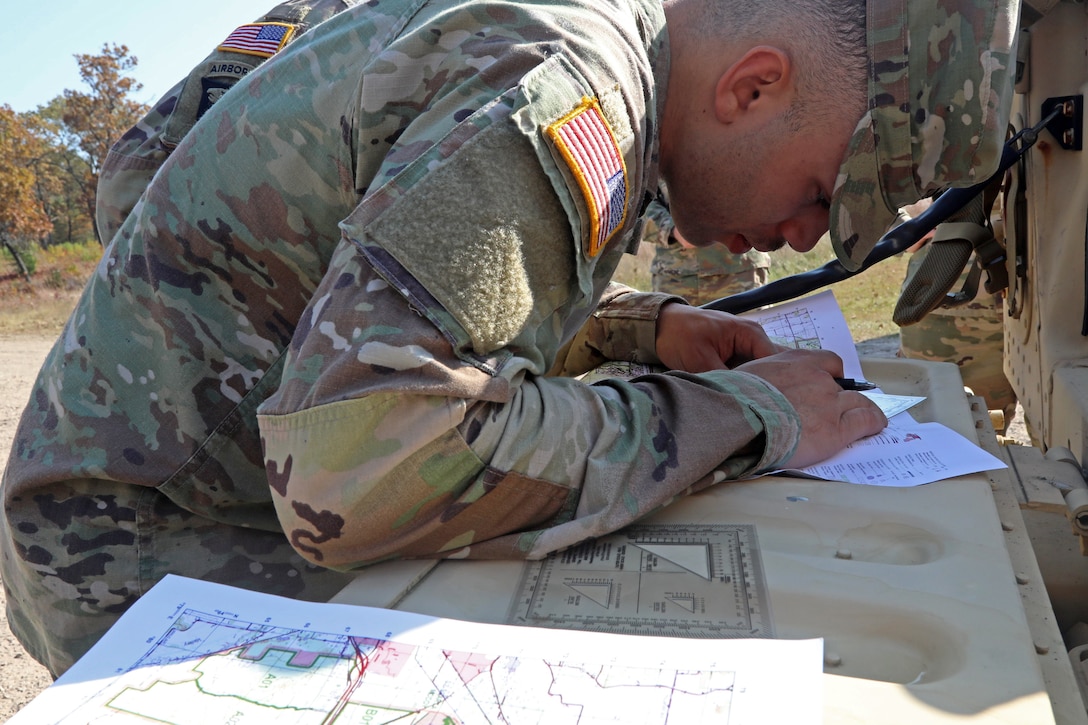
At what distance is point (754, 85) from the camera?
1190mm

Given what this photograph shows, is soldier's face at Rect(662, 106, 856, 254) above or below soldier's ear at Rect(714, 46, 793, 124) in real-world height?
below

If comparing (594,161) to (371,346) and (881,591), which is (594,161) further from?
(881,591)

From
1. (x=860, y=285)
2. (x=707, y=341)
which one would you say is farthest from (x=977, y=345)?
(x=860, y=285)

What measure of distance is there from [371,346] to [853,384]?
0.91 metres

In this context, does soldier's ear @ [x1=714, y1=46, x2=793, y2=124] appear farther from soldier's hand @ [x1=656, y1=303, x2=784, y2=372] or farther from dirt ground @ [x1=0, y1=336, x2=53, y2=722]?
dirt ground @ [x1=0, y1=336, x2=53, y2=722]

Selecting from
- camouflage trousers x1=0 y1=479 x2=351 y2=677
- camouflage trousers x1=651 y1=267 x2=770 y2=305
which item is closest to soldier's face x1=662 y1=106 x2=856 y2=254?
camouflage trousers x1=0 y1=479 x2=351 y2=677

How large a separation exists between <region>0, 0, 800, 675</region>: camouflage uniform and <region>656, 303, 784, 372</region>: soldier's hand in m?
0.36

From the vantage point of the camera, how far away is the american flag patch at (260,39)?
80.6 inches

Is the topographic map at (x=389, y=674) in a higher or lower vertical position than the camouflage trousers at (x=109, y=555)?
higher

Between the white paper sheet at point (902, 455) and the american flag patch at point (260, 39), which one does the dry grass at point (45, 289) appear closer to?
the american flag patch at point (260, 39)

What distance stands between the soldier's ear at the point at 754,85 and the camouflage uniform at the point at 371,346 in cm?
9

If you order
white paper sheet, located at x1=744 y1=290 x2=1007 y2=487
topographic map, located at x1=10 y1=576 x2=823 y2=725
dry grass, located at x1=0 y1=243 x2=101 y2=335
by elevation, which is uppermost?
topographic map, located at x1=10 y1=576 x2=823 y2=725

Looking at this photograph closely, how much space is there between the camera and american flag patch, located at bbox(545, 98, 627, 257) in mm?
961

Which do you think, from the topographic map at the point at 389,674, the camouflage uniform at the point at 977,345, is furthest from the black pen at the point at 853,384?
the camouflage uniform at the point at 977,345
